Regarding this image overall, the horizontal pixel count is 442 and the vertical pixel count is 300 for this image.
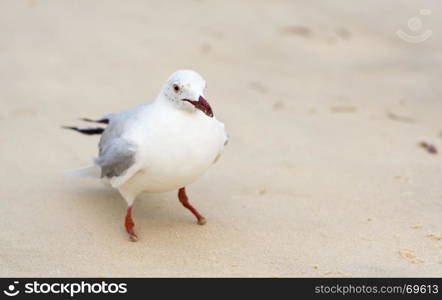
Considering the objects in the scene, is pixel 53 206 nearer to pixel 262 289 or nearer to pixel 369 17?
pixel 262 289

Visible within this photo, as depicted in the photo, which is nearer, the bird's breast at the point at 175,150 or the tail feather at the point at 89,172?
the bird's breast at the point at 175,150

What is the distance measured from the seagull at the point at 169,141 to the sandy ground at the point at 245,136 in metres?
0.45

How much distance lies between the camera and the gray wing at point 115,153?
3910mm

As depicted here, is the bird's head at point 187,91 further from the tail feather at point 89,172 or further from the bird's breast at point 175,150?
the tail feather at point 89,172

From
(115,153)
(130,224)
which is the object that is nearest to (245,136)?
(130,224)

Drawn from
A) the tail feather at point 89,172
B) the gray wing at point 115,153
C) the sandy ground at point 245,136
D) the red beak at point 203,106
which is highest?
the red beak at point 203,106

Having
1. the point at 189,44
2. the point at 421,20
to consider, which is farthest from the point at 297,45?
the point at 421,20

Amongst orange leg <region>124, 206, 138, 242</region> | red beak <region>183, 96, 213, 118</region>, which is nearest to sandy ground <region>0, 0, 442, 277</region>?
orange leg <region>124, 206, 138, 242</region>

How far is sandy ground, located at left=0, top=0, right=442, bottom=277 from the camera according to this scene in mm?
4020

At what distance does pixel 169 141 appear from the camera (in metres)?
3.84

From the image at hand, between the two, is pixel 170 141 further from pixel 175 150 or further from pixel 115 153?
pixel 115 153

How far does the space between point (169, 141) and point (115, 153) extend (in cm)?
36

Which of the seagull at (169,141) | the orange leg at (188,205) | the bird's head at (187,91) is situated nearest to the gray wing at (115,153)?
the seagull at (169,141)

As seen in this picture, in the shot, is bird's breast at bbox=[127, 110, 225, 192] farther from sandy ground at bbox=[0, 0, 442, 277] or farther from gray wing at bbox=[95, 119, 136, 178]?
sandy ground at bbox=[0, 0, 442, 277]
